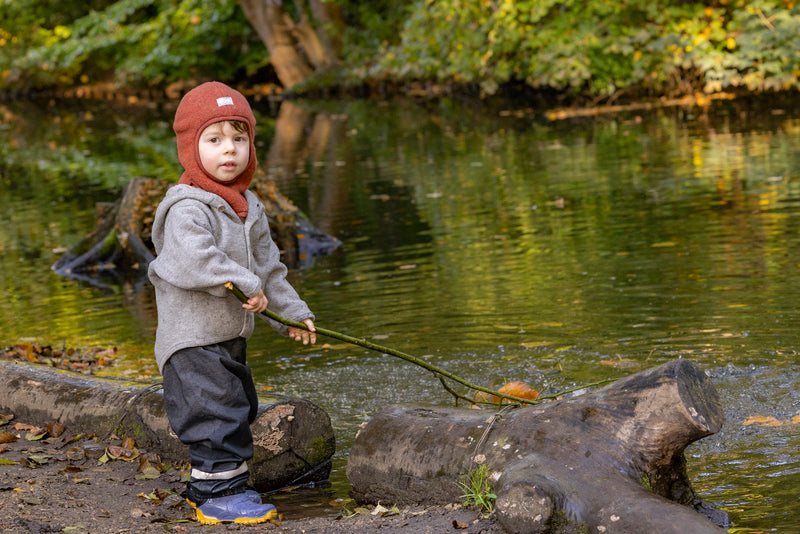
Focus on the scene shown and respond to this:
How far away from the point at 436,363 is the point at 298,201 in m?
7.69

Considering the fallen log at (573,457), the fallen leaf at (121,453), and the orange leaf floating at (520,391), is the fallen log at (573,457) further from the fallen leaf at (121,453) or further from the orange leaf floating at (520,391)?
the fallen leaf at (121,453)

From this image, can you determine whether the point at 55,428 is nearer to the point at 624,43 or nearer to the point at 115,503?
the point at 115,503

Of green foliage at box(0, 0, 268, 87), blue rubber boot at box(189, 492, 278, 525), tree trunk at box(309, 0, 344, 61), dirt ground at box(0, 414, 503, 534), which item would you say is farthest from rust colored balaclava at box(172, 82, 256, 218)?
green foliage at box(0, 0, 268, 87)

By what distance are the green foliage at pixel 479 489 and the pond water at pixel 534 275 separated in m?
0.87

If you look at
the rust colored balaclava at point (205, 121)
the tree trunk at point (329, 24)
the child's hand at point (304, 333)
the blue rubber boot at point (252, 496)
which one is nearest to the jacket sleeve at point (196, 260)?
the rust colored balaclava at point (205, 121)

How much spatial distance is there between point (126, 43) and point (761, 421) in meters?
38.9

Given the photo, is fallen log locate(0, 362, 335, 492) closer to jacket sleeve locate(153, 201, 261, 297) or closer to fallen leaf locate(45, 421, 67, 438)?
fallen leaf locate(45, 421, 67, 438)

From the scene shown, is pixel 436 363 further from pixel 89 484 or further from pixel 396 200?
pixel 396 200

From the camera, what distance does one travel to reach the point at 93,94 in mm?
47156

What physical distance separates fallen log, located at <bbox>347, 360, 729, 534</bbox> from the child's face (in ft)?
4.27

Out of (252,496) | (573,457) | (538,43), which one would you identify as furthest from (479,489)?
(538,43)

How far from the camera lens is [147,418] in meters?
5.06

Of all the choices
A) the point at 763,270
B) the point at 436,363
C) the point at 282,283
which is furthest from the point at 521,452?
the point at 763,270

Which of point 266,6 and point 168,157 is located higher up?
point 266,6
